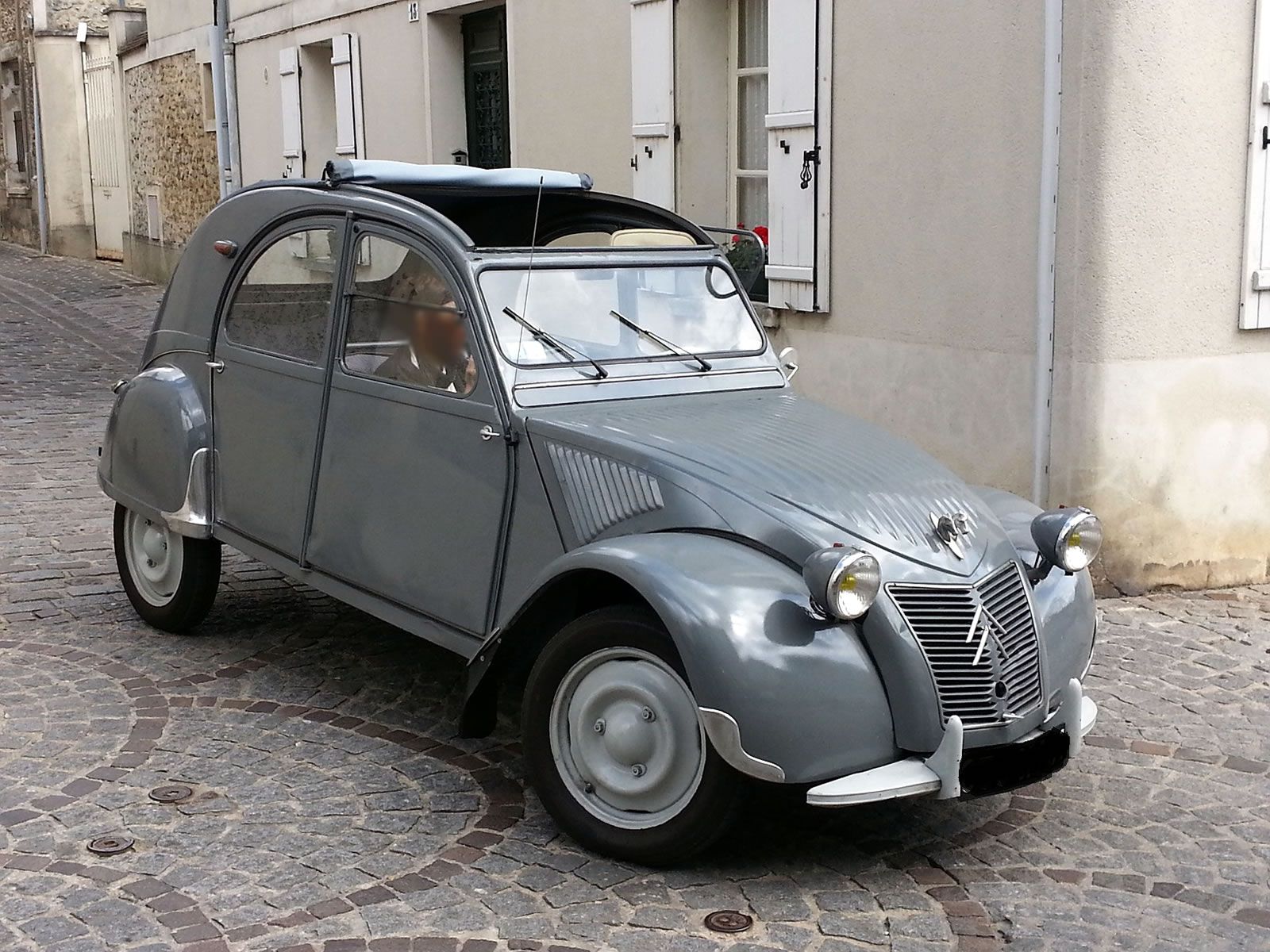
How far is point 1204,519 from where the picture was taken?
6.76 metres

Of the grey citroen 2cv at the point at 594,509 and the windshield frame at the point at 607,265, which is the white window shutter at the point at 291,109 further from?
the windshield frame at the point at 607,265

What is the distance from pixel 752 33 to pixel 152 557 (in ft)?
16.4

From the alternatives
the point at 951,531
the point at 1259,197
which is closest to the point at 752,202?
the point at 1259,197

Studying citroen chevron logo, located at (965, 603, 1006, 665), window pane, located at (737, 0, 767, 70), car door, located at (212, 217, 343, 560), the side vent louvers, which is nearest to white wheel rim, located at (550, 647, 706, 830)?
the side vent louvers

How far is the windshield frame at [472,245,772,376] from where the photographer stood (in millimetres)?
4566

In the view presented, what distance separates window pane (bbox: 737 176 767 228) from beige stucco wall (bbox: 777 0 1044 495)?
1.24m

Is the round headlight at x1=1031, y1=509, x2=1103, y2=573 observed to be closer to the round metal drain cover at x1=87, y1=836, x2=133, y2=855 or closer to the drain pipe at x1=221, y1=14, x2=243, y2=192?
the round metal drain cover at x1=87, y1=836, x2=133, y2=855

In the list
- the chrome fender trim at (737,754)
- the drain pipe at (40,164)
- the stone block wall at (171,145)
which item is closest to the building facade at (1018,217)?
the chrome fender trim at (737,754)

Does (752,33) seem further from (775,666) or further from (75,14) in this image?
(75,14)

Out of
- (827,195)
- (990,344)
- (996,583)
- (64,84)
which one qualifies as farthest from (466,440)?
(64,84)

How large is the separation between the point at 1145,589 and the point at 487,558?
11.4 feet

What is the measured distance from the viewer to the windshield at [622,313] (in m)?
4.60

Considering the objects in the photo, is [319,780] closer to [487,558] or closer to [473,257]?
[487,558]

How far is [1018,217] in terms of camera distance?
6840mm
